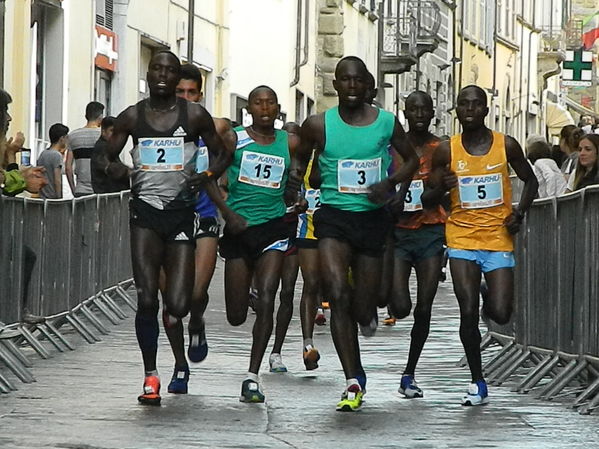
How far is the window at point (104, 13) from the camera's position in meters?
27.0

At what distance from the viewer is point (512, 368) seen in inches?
521

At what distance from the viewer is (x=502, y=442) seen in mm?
9539

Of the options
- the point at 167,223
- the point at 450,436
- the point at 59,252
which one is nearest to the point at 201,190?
the point at 167,223

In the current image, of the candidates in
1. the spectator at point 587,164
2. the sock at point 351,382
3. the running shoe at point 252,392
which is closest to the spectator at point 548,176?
the spectator at point 587,164

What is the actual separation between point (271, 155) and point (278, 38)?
2745 centimetres

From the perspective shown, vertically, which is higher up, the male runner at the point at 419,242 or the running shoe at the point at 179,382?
the male runner at the point at 419,242

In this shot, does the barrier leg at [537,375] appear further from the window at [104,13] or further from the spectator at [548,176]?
the window at [104,13]

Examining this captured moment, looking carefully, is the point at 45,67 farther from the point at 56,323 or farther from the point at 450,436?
the point at 450,436

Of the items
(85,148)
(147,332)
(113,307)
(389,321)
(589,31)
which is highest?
(589,31)

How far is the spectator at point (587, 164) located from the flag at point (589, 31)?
61.1 meters

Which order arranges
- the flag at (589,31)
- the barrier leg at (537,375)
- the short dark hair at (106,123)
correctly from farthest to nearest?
the flag at (589,31) → the short dark hair at (106,123) → the barrier leg at (537,375)

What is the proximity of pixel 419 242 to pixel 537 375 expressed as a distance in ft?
3.71

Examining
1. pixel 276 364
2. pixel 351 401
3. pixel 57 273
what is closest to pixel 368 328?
pixel 351 401

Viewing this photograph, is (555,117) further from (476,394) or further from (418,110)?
(476,394)
